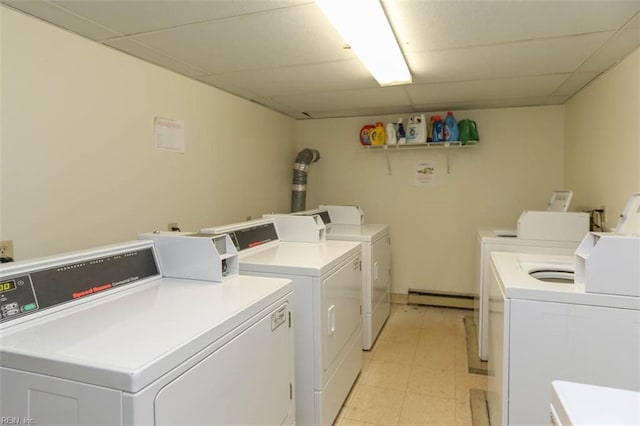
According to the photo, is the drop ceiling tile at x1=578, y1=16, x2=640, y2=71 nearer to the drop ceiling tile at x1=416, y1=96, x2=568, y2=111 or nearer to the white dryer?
the drop ceiling tile at x1=416, y1=96, x2=568, y2=111

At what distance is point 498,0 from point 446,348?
259cm

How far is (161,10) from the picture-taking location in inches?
68.1

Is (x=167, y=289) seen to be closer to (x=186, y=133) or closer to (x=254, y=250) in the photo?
(x=254, y=250)

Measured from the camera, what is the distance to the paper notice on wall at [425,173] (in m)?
4.17

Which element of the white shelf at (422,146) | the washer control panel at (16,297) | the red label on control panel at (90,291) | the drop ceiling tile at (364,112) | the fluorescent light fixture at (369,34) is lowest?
the red label on control panel at (90,291)

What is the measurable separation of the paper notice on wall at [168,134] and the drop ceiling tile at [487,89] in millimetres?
1872

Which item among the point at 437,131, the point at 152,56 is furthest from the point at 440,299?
the point at 152,56

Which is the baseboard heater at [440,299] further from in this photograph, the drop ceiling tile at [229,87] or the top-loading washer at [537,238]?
the drop ceiling tile at [229,87]

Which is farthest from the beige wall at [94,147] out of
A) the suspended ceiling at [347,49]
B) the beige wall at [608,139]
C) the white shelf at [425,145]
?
the beige wall at [608,139]

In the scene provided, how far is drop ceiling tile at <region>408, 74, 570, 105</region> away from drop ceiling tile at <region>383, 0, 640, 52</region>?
3.02ft

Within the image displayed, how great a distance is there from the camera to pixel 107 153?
2.16 meters

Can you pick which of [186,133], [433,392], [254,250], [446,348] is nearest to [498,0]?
[254,250]

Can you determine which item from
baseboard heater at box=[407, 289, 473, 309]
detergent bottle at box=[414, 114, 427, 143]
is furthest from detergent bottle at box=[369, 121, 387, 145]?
baseboard heater at box=[407, 289, 473, 309]

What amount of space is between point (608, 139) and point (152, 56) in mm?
3017
